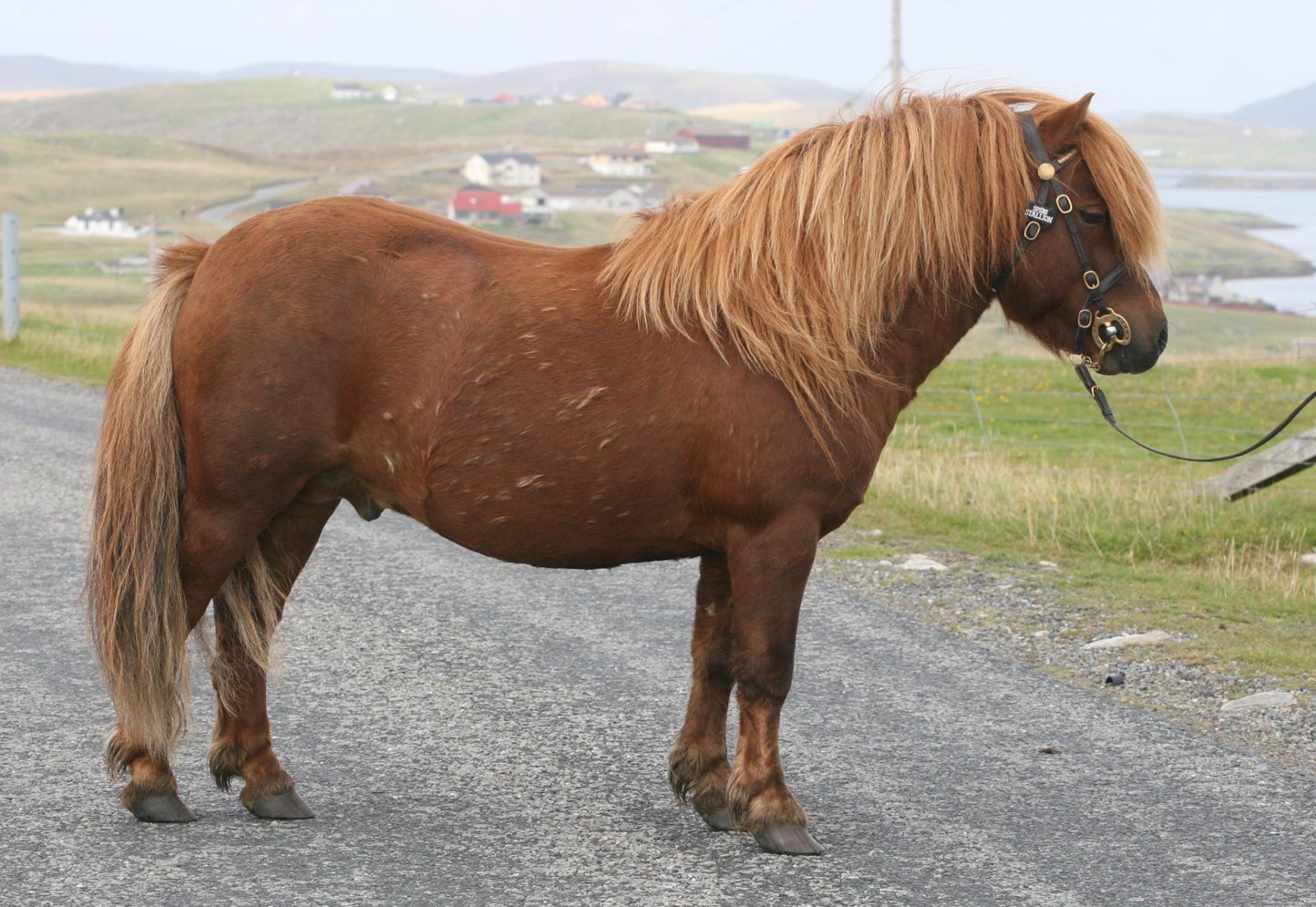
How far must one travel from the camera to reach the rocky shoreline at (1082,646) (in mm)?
5004

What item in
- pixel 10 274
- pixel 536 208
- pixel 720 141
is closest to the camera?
pixel 10 274

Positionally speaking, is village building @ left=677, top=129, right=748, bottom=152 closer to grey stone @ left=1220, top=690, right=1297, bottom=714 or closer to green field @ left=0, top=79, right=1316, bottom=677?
green field @ left=0, top=79, right=1316, bottom=677

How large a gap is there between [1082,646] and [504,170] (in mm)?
114438

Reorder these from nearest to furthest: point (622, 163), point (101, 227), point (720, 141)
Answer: point (101, 227), point (622, 163), point (720, 141)

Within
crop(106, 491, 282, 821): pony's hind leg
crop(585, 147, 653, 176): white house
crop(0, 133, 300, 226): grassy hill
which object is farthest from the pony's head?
crop(585, 147, 653, 176): white house

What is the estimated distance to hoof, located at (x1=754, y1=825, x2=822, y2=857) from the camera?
3826 millimetres

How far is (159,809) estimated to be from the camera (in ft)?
13.0

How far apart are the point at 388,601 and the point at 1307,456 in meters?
6.03

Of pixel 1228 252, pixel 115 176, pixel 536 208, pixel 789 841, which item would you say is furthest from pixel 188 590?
pixel 115 176

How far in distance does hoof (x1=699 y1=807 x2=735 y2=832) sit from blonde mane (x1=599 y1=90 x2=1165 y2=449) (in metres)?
1.27

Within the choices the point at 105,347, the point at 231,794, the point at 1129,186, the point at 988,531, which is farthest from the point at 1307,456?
the point at 105,347

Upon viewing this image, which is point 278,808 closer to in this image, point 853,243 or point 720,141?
point 853,243

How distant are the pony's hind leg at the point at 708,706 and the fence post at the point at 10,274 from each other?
15889 millimetres

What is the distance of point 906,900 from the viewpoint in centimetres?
346
